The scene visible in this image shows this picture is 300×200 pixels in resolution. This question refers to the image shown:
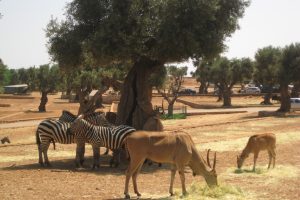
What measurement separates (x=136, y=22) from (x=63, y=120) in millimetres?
5161

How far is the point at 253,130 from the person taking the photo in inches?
1281

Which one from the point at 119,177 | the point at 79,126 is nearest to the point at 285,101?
the point at 79,126

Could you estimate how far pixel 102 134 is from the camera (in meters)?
18.2

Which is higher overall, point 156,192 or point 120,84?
point 120,84

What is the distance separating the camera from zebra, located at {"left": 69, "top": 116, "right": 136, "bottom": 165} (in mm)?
18047

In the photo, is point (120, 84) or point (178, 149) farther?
point (120, 84)

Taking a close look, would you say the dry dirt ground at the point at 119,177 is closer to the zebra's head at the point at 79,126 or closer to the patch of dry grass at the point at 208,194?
the patch of dry grass at the point at 208,194

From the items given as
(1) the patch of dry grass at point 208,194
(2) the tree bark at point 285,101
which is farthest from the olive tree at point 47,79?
(1) the patch of dry grass at point 208,194

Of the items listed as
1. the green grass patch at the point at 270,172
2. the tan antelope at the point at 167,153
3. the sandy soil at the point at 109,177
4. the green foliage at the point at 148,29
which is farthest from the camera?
the green foliage at the point at 148,29

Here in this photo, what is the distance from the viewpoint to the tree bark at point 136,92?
2133 centimetres

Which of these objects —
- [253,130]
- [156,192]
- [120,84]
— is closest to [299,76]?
[253,130]

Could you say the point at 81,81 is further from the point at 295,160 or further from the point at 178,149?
the point at 178,149

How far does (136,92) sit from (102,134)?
3905 millimetres

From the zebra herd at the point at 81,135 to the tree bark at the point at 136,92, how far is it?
1444 millimetres
